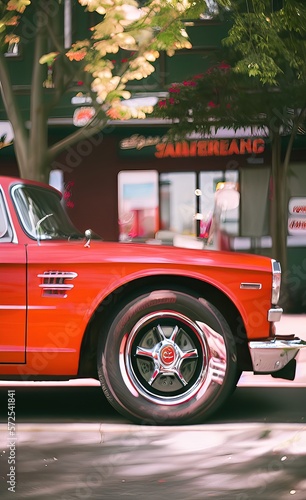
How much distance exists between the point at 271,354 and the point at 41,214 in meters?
1.83

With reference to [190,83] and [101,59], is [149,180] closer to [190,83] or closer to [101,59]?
[190,83]

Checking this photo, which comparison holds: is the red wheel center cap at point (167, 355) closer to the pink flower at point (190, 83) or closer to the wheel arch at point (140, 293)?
the wheel arch at point (140, 293)

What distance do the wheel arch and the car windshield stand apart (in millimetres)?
655

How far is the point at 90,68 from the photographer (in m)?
11.9

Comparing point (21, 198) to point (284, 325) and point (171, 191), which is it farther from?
point (171, 191)

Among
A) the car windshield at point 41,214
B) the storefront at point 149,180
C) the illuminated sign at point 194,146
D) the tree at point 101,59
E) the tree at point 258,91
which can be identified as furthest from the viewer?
the storefront at point 149,180

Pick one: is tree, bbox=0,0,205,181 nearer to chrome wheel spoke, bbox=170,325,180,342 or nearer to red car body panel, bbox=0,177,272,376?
red car body panel, bbox=0,177,272,376

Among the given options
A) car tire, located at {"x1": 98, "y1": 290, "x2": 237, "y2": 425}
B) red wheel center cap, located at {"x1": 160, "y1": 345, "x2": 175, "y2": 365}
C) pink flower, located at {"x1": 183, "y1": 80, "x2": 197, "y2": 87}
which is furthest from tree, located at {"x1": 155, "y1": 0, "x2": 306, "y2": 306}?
red wheel center cap, located at {"x1": 160, "y1": 345, "x2": 175, "y2": 365}

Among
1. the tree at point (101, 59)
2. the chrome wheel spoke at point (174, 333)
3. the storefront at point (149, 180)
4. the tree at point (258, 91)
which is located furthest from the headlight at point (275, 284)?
the storefront at point (149, 180)

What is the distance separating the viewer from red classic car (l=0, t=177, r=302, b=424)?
590cm

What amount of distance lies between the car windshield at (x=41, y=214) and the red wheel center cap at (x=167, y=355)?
111cm

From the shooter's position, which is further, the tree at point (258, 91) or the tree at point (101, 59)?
the tree at point (258, 91)

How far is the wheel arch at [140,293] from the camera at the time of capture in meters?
6.04

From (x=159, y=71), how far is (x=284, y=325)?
7.06 metres
